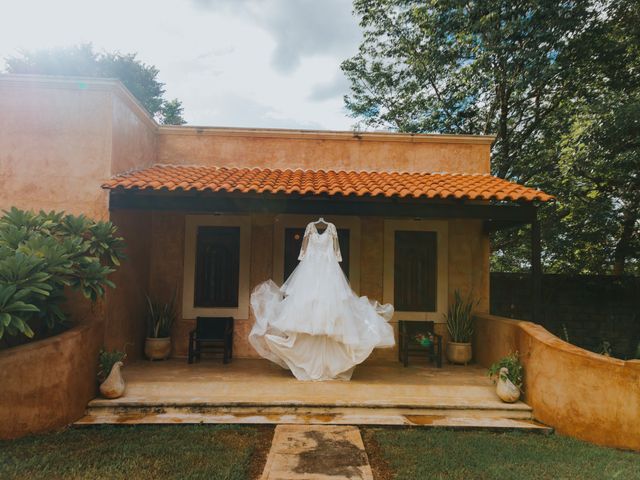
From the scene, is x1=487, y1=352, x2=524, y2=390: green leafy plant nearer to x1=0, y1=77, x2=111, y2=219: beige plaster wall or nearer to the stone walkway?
the stone walkway

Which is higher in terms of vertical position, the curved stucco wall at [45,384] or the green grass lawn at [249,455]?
the curved stucco wall at [45,384]

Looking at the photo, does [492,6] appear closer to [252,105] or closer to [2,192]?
[252,105]

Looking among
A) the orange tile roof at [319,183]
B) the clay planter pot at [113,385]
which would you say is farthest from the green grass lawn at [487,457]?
the orange tile roof at [319,183]

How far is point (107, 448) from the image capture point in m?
4.02

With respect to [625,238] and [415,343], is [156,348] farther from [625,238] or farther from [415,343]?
[625,238]

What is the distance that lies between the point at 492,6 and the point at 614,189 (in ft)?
19.7

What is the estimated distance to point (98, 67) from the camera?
18000 mm

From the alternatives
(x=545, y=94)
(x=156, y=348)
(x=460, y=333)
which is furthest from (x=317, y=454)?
(x=545, y=94)

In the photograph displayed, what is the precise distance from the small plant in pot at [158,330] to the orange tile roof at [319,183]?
2.23m

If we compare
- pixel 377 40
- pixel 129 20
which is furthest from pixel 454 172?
pixel 377 40

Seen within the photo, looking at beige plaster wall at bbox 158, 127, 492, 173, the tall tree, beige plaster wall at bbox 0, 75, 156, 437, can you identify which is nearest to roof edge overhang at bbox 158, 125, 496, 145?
beige plaster wall at bbox 158, 127, 492, 173

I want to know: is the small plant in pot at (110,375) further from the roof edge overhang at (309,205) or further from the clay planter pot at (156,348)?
the roof edge overhang at (309,205)

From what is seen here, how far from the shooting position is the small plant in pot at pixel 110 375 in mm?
5062

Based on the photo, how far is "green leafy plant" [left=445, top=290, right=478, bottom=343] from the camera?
7230mm
